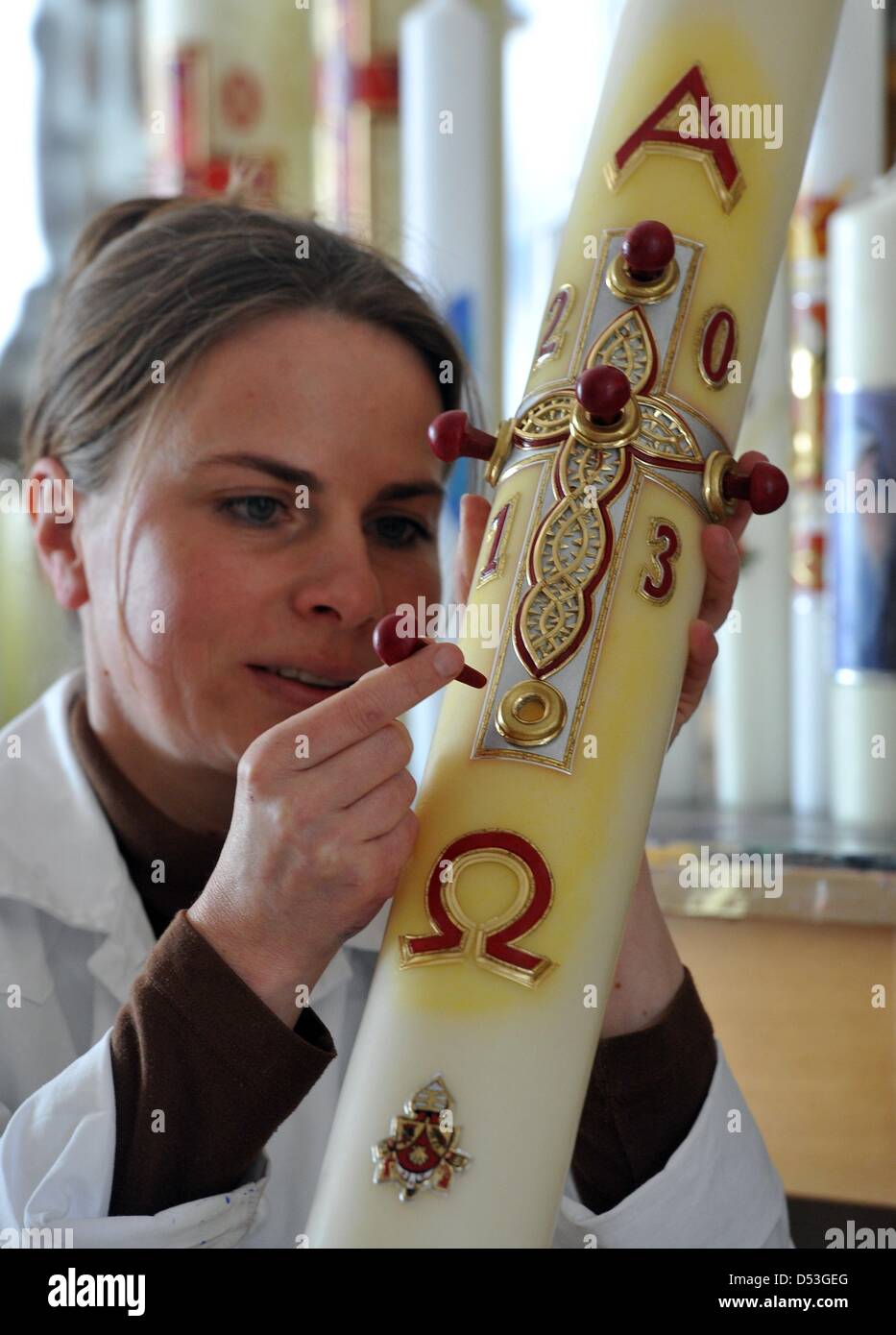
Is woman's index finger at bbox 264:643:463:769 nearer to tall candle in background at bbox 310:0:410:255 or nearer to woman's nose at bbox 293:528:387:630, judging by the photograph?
woman's nose at bbox 293:528:387:630

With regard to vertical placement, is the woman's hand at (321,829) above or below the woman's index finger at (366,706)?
below

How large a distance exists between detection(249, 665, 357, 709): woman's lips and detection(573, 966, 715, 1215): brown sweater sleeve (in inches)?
6.1

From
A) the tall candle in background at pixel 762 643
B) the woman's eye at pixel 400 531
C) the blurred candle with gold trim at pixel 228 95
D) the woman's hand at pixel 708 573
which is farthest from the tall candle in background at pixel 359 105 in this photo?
the woman's hand at pixel 708 573

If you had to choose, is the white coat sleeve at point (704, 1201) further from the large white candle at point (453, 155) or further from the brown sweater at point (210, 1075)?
the large white candle at point (453, 155)

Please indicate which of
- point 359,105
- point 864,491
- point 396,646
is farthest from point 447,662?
point 359,105

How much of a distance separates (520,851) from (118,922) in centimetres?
26

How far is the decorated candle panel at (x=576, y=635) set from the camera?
380mm

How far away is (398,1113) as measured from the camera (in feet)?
1.25

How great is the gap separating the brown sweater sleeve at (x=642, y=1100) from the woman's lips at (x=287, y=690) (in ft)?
0.50

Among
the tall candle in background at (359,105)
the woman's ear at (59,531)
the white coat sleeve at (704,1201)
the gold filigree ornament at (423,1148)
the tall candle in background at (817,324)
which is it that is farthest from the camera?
the tall candle in background at (359,105)

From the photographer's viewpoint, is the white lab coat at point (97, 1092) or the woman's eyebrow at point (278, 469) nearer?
the white lab coat at point (97, 1092)

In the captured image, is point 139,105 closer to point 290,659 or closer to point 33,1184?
point 290,659

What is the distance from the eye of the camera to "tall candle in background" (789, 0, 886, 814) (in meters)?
0.81

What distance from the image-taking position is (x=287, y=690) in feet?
1.90
